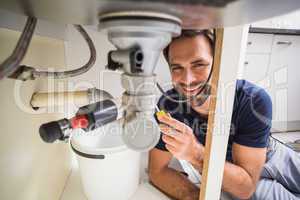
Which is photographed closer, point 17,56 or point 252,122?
point 17,56

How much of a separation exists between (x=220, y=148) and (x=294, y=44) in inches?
63.2

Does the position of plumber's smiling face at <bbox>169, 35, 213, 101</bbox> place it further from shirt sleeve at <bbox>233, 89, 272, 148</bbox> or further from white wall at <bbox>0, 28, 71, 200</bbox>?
white wall at <bbox>0, 28, 71, 200</bbox>

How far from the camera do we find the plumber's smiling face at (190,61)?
60 centimetres

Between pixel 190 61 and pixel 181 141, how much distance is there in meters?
0.26

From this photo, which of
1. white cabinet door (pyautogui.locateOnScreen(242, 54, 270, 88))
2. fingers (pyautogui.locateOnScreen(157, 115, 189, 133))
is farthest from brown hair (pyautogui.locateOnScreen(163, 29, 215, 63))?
white cabinet door (pyautogui.locateOnScreen(242, 54, 270, 88))

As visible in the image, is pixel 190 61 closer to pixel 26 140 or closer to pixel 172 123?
pixel 172 123

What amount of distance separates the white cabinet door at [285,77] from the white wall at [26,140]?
166 cm

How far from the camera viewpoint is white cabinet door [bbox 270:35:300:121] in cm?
159

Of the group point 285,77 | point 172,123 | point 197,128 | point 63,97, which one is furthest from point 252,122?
point 285,77

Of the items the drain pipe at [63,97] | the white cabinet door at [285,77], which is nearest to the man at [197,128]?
the drain pipe at [63,97]

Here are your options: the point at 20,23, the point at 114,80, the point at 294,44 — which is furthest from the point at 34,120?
the point at 294,44

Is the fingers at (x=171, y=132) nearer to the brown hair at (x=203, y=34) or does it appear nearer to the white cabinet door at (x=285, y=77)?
the brown hair at (x=203, y=34)

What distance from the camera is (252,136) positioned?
696 mm

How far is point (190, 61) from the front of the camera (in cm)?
63
